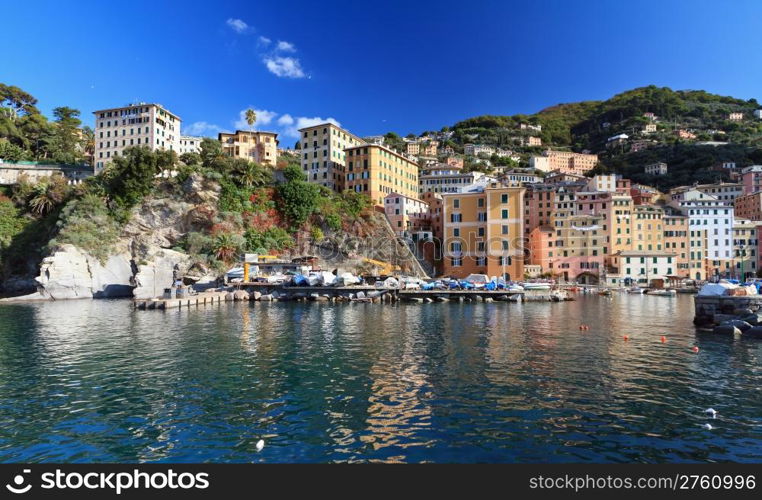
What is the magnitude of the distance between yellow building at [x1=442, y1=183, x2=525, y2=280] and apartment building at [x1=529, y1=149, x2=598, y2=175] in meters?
90.2

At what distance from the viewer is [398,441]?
10.5 meters

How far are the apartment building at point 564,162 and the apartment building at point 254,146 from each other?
96.1 meters

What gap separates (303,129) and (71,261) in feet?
152

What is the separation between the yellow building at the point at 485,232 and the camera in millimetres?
71375

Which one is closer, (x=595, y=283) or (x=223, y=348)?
(x=223, y=348)

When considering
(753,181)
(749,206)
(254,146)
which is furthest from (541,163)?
(254,146)

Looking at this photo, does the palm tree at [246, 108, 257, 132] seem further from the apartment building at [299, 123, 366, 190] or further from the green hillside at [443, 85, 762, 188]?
the green hillside at [443, 85, 762, 188]

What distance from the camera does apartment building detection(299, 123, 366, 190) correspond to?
84688 mm

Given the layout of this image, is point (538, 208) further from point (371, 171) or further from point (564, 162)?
point (564, 162)

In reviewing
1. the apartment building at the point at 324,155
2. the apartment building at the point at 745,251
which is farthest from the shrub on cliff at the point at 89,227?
the apartment building at the point at 745,251

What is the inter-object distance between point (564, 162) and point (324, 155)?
366 ft

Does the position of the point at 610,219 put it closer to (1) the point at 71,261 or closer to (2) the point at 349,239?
(2) the point at 349,239

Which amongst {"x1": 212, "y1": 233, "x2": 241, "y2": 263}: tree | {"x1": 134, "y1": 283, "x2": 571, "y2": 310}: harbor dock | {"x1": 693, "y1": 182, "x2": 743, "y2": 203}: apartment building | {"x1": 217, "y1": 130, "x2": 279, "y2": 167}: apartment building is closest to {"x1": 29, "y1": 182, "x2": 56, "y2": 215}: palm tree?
{"x1": 212, "y1": 233, "x2": 241, "y2": 263}: tree

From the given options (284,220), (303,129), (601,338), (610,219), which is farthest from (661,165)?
(601,338)
